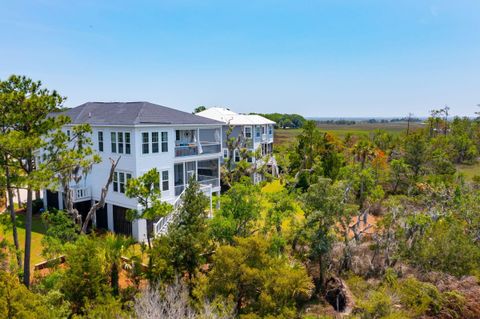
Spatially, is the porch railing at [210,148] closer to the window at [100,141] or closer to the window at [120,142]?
the window at [120,142]

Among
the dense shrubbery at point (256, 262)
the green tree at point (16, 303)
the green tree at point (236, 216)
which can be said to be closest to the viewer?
the green tree at point (16, 303)

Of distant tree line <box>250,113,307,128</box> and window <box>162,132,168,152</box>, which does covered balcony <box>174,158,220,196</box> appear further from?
distant tree line <box>250,113,307,128</box>

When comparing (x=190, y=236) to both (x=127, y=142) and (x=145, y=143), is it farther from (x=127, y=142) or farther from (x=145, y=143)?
(x=127, y=142)

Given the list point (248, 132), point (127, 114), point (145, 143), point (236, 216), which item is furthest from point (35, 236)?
point (248, 132)

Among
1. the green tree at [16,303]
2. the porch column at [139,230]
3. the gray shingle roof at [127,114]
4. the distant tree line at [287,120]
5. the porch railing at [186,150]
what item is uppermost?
the distant tree line at [287,120]

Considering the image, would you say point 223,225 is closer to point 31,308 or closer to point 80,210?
point 31,308

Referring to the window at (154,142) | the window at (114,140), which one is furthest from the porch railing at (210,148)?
the window at (114,140)

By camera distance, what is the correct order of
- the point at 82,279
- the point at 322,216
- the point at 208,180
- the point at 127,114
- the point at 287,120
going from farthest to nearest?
the point at 287,120 < the point at 208,180 < the point at 127,114 < the point at 322,216 < the point at 82,279
